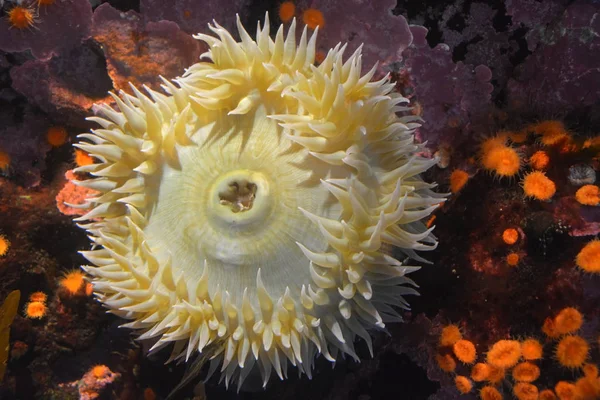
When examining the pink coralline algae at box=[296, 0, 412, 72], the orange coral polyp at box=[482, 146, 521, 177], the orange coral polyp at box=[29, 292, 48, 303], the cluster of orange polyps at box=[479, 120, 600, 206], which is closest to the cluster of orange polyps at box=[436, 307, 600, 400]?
the cluster of orange polyps at box=[479, 120, 600, 206]

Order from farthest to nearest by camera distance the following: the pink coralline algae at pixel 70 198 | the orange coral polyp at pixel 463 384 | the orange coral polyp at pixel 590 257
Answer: the pink coralline algae at pixel 70 198
the orange coral polyp at pixel 463 384
the orange coral polyp at pixel 590 257

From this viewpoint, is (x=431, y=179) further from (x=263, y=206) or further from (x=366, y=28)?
(x=263, y=206)

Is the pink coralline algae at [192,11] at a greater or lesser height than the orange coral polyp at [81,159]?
greater

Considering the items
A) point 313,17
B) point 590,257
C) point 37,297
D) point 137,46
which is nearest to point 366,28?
point 313,17

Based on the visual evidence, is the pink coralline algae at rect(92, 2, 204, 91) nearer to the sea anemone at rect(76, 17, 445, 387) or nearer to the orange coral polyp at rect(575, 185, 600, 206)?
the sea anemone at rect(76, 17, 445, 387)

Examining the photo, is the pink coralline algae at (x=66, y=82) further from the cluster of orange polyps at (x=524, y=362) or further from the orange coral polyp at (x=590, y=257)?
the orange coral polyp at (x=590, y=257)

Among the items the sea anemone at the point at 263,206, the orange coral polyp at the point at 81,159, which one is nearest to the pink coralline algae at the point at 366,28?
the sea anemone at the point at 263,206

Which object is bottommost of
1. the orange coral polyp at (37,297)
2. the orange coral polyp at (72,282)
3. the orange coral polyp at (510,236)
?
the orange coral polyp at (37,297)
